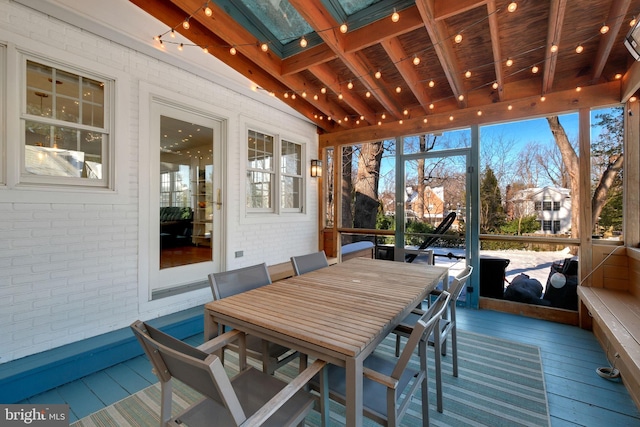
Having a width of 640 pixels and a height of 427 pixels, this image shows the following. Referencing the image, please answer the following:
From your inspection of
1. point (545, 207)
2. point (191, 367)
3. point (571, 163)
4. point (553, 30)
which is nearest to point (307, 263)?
point (191, 367)

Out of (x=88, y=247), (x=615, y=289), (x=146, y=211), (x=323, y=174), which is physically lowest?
(x=615, y=289)

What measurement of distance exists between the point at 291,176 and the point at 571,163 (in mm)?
3800

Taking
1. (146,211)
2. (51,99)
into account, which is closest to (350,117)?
(146,211)

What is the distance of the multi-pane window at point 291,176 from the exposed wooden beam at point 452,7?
2.95m

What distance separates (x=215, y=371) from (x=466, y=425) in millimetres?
1744

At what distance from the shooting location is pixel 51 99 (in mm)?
2342

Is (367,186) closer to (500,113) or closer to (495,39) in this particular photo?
(500,113)

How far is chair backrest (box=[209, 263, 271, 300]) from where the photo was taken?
6.20 ft

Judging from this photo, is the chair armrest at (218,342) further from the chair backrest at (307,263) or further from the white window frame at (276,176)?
the white window frame at (276,176)

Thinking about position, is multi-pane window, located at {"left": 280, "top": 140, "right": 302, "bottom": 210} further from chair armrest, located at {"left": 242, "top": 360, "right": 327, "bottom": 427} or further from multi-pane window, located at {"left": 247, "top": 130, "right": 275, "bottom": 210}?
chair armrest, located at {"left": 242, "top": 360, "right": 327, "bottom": 427}

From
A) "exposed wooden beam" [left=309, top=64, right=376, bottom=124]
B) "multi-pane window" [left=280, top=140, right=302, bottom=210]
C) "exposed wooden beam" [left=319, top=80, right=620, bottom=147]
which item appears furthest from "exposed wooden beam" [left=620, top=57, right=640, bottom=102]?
"multi-pane window" [left=280, top=140, right=302, bottom=210]

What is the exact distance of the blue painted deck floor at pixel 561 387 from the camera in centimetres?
187

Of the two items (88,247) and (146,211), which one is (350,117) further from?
(88,247)

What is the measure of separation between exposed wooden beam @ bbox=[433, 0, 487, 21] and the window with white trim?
9.64 ft
